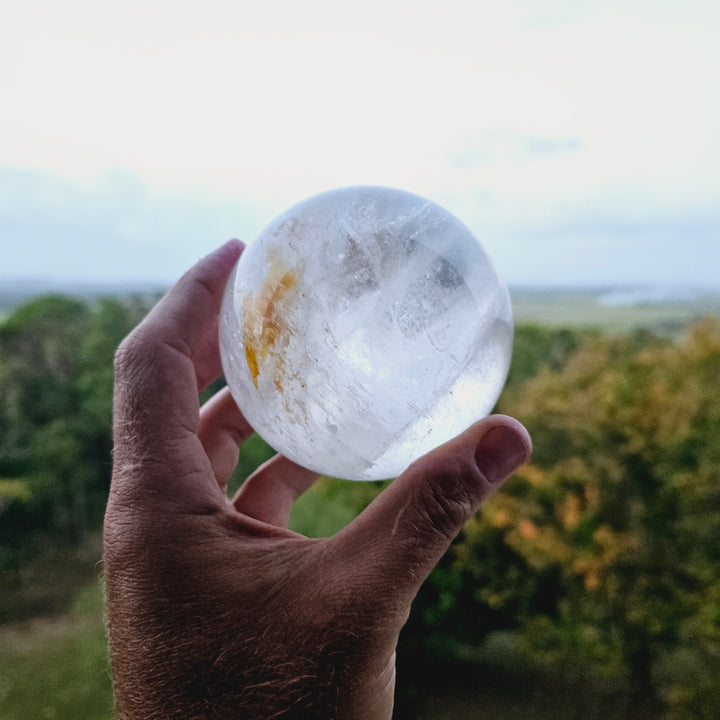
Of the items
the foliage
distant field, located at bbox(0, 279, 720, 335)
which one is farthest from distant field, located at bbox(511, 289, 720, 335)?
the foliage

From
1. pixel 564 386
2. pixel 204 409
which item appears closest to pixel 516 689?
pixel 564 386

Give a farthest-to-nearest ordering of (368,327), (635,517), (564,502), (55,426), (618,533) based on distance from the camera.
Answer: (55,426) < (564,502) < (618,533) < (635,517) < (368,327)

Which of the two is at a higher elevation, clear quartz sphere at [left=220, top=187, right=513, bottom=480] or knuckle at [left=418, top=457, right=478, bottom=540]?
clear quartz sphere at [left=220, top=187, right=513, bottom=480]

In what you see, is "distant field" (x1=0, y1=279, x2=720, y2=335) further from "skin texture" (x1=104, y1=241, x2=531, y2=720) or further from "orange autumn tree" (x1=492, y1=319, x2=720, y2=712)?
"skin texture" (x1=104, y1=241, x2=531, y2=720)

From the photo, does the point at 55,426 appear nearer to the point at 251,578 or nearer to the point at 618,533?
the point at 618,533

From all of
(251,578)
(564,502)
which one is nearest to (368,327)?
(251,578)

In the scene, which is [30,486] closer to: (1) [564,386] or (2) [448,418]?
(1) [564,386]
